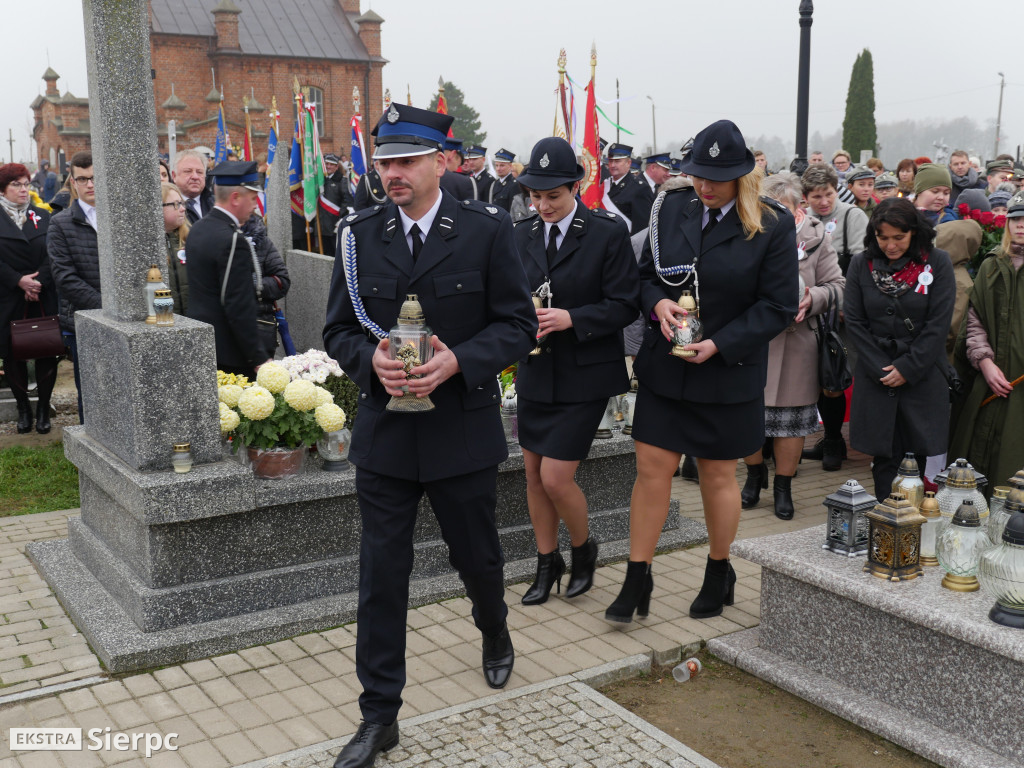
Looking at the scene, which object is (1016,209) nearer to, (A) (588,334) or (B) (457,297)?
(A) (588,334)

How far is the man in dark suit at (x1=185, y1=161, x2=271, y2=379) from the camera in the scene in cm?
593

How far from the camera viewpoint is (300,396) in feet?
16.1

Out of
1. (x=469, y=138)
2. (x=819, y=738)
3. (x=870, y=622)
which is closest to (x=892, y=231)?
(x=870, y=622)

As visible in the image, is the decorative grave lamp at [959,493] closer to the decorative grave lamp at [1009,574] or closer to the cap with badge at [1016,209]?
the decorative grave lamp at [1009,574]

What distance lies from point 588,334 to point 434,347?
4.39 feet

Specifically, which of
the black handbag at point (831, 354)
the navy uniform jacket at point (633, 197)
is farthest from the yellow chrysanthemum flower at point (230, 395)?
the navy uniform jacket at point (633, 197)

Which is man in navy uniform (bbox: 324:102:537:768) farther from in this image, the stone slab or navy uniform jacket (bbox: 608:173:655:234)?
navy uniform jacket (bbox: 608:173:655:234)

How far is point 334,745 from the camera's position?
362 cm

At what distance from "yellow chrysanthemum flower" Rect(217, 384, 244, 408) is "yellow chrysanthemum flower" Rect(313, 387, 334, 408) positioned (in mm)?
358

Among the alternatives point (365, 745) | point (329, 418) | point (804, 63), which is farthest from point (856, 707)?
→ point (804, 63)

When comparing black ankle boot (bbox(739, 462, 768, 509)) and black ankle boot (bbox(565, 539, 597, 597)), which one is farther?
black ankle boot (bbox(739, 462, 768, 509))

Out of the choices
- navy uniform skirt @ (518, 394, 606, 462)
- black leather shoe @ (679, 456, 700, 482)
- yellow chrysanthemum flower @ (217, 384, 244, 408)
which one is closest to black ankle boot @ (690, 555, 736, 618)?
navy uniform skirt @ (518, 394, 606, 462)

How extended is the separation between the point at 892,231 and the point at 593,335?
198 cm

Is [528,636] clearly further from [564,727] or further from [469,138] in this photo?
[469,138]
